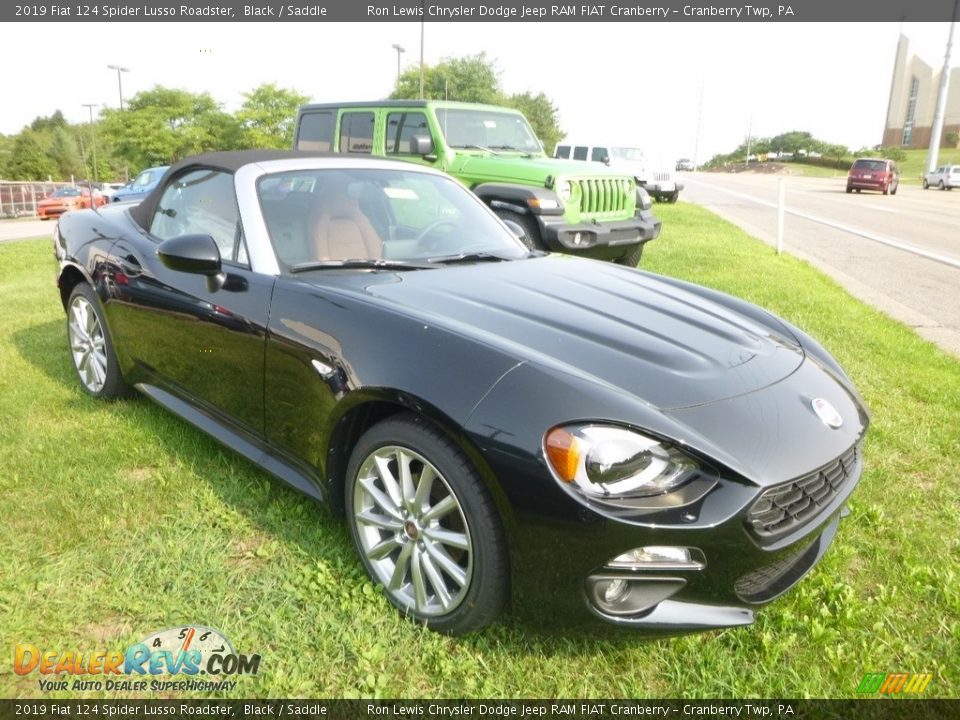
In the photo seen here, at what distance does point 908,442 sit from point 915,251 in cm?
921

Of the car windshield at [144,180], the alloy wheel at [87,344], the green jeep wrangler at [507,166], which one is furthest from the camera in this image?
the car windshield at [144,180]

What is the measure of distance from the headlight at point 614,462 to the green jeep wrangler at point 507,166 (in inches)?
207

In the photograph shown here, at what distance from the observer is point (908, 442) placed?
3592 mm

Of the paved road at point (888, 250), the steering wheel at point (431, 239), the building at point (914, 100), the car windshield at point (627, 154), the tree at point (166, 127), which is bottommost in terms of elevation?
the paved road at point (888, 250)

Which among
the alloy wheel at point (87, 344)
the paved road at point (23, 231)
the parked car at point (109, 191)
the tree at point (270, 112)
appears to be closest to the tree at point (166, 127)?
the tree at point (270, 112)

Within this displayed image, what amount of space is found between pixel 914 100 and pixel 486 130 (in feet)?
314

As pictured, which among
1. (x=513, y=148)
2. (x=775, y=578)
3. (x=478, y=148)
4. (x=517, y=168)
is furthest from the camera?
(x=513, y=148)

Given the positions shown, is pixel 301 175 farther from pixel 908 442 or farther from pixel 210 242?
pixel 908 442

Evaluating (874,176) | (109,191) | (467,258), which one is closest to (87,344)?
(467,258)

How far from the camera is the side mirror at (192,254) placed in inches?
109

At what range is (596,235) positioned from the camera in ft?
24.0

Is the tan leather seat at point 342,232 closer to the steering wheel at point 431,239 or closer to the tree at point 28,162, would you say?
the steering wheel at point 431,239

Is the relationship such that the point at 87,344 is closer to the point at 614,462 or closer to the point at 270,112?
the point at 614,462

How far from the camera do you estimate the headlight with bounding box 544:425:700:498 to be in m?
1.85
